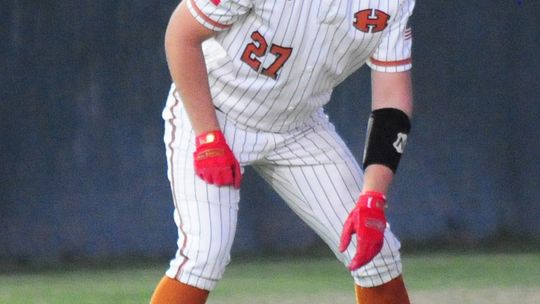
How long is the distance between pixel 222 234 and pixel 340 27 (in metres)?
0.77

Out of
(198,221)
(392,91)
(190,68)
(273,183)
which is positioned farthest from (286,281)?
(190,68)

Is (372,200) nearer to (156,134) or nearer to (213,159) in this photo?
(213,159)

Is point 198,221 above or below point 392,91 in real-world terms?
below

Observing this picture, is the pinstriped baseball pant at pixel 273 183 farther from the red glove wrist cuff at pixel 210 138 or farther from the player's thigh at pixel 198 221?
the red glove wrist cuff at pixel 210 138

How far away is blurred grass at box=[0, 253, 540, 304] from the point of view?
7.01 meters

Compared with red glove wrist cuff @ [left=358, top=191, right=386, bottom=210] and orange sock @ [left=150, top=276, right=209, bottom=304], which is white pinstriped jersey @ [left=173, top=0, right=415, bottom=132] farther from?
orange sock @ [left=150, top=276, right=209, bottom=304]

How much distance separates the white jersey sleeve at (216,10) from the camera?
4172mm

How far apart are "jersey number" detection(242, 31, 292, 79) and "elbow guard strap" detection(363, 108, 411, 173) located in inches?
15.1

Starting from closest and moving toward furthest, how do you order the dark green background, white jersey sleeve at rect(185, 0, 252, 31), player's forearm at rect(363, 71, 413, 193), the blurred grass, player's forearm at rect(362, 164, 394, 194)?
white jersey sleeve at rect(185, 0, 252, 31), player's forearm at rect(362, 164, 394, 194), player's forearm at rect(363, 71, 413, 193), the blurred grass, the dark green background

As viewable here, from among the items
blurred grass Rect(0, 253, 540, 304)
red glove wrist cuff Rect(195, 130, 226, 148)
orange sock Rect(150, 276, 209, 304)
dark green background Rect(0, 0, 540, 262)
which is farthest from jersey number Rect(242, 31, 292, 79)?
dark green background Rect(0, 0, 540, 262)

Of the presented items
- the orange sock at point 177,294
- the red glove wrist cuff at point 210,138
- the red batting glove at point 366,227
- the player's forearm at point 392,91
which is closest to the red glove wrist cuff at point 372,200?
the red batting glove at point 366,227

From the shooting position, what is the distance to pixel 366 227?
427cm

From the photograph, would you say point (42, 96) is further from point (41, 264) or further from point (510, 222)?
point (510, 222)

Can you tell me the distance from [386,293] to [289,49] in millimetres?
917
